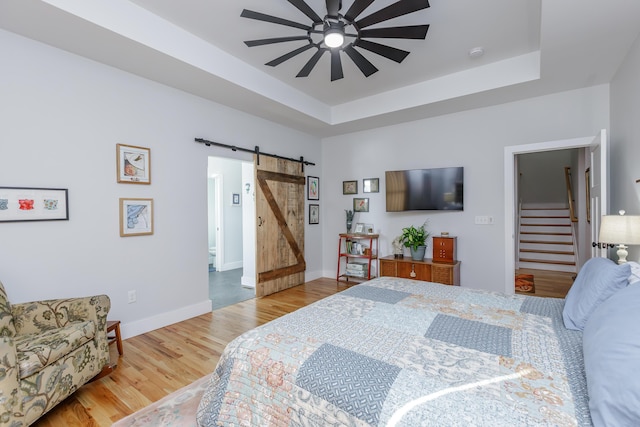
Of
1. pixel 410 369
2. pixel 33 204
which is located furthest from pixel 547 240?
pixel 33 204

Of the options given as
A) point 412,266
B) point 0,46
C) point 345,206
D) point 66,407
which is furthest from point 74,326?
point 345,206

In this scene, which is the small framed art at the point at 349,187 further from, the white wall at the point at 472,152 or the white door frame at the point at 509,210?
the white door frame at the point at 509,210

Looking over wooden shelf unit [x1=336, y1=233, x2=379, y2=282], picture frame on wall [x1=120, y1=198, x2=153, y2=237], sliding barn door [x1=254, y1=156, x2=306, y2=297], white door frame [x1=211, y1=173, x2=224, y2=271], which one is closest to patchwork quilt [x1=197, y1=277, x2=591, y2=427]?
picture frame on wall [x1=120, y1=198, x2=153, y2=237]

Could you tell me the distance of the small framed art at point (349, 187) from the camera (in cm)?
515

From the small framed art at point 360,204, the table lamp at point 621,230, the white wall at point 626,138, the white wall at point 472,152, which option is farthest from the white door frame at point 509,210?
the small framed art at point 360,204

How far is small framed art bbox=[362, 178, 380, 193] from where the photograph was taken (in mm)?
4934

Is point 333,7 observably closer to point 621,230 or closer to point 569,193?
point 621,230

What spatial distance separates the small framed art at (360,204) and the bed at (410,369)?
128 inches

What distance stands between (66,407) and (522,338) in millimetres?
2680

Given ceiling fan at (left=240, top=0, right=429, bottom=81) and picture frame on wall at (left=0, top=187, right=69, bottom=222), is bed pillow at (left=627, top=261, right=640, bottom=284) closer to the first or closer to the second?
ceiling fan at (left=240, top=0, right=429, bottom=81)

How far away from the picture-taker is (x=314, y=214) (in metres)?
5.39

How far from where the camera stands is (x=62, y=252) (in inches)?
101

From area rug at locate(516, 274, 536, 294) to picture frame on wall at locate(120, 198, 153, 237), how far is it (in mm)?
4822

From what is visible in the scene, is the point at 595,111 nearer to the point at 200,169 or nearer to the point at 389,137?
the point at 389,137
